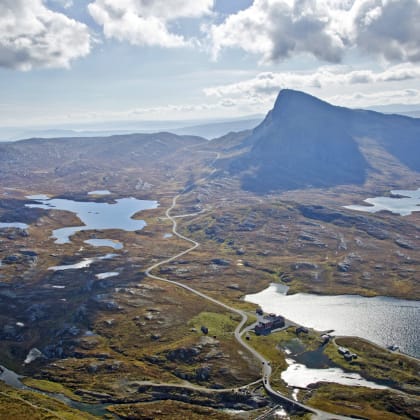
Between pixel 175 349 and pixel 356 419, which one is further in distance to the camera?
pixel 175 349

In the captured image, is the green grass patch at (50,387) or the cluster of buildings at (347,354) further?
the cluster of buildings at (347,354)

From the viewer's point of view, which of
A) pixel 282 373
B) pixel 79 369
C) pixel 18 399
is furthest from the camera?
pixel 79 369

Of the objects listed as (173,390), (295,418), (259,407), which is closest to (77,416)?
(173,390)

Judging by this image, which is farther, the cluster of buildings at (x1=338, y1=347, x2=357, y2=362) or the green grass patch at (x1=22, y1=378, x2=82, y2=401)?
the cluster of buildings at (x1=338, y1=347, x2=357, y2=362)

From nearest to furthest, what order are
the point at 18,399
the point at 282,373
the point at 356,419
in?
the point at 356,419 → the point at 18,399 → the point at 282,373

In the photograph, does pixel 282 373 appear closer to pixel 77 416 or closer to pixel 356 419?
pixel 356 419

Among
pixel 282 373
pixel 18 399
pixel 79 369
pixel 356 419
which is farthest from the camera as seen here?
pixel 79 369

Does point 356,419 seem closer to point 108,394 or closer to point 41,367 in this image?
point 108,394

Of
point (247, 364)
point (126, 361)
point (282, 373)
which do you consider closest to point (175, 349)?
point (126, 361)

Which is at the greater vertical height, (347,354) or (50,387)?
(347,354)
